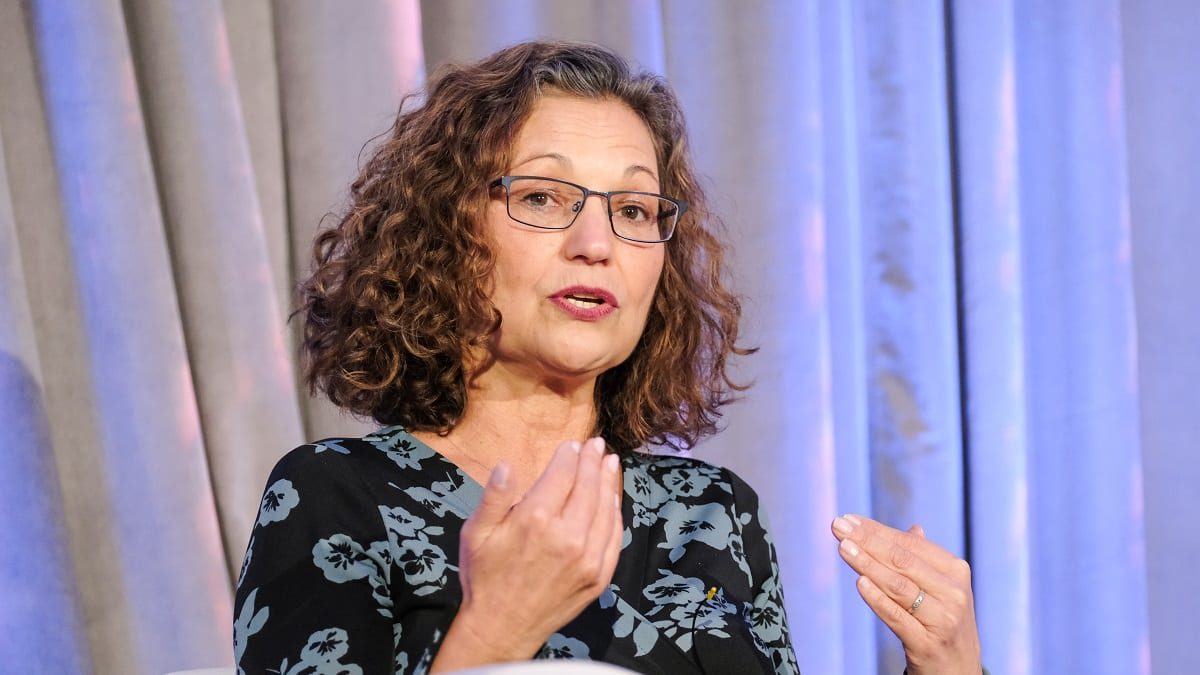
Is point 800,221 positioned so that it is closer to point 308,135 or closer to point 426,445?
point 308,135

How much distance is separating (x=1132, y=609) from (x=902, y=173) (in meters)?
0.88

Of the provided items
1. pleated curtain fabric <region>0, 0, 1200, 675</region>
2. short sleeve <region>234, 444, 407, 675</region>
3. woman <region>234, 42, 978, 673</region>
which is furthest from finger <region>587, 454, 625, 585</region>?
pleated curtain fabric <region>0, 0, 1200, 675</region>

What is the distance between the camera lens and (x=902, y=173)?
2.11m

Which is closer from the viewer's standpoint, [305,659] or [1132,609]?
[305,659]

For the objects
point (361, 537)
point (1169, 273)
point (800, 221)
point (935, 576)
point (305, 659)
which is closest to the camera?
point (305, 659)

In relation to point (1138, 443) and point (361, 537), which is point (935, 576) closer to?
point (361, 537)

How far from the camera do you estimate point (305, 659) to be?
1008 mm

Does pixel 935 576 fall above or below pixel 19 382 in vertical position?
below

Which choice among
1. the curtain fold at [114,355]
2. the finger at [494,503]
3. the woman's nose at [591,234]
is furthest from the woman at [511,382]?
the curtain fold at [114,355]

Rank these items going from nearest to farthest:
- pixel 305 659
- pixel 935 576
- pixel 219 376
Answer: pixel 305 659 → pixel 935 576 → pixel 219 376

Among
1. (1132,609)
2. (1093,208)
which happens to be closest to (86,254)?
(1093,208)

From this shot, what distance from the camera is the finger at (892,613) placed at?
1190mm

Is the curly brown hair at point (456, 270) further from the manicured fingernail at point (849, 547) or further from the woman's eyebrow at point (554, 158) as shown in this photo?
the manicured fingernail at point (849, 547)

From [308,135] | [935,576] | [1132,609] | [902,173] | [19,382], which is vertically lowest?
[1132,609]
